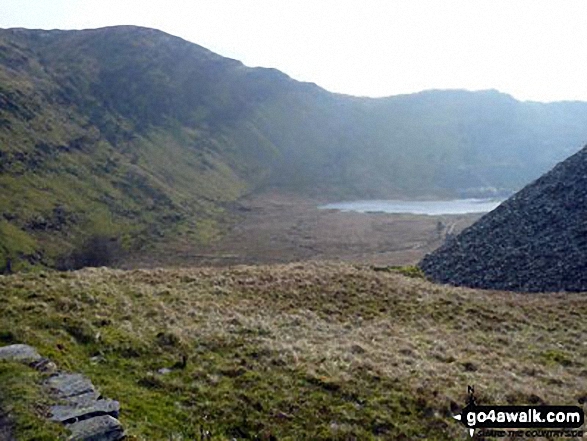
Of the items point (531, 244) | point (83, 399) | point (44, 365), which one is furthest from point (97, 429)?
point (531, 244)

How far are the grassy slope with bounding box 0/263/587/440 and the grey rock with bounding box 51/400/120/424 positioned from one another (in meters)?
0.72

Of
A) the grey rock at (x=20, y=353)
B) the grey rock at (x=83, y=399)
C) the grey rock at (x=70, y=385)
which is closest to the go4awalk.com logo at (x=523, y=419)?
the grey rock at (x=83, y=399)

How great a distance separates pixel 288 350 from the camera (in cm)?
→ 2234

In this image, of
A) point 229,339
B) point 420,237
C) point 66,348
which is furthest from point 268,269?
point 420,237

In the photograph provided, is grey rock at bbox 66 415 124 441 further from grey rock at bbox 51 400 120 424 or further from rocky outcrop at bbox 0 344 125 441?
grey rock at bbox 51 400 120 424

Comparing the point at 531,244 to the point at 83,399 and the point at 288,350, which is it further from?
the point at 83,399

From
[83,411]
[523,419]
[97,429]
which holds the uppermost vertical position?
[83,411]

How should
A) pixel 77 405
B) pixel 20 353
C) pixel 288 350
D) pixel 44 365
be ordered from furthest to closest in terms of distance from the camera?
pixel 288 350, pixel 20 353, pixel 44 365, pixel 77 405

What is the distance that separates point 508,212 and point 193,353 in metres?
50.4

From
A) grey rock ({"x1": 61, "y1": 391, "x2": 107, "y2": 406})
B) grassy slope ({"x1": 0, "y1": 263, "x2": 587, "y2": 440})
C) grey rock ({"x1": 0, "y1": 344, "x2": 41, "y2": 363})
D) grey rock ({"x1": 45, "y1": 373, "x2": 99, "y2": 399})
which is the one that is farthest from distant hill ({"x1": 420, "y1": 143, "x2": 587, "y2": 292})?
grey rock ({"x1": 0, "y1": 344, "x2": 41, "y2": 363})

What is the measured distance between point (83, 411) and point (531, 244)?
47.5 meters

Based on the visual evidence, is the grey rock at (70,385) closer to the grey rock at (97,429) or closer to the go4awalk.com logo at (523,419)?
the grey rock at (97,429)

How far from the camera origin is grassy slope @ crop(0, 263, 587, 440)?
16.7 m

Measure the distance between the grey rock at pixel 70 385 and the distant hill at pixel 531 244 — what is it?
1566 inches
